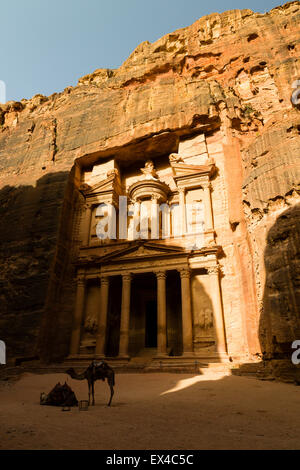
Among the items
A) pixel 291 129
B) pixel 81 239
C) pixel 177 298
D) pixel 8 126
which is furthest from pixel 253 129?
pixel 8 126

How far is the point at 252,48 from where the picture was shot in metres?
22.7

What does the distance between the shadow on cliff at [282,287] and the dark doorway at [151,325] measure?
27.5 ft

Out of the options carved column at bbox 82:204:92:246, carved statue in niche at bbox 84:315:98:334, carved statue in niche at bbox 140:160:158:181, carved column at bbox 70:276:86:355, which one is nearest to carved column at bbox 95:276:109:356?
carved statue in niche at bbox 84:315:98:334

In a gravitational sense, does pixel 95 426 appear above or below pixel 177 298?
below

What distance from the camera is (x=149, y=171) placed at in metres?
22.4

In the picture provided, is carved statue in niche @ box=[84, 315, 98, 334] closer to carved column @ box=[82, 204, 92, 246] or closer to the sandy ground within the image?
carved column @ box=[82, 204, 92, 246]

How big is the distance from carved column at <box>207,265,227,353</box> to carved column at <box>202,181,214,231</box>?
307 centimetres

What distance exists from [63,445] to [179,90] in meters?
24.1

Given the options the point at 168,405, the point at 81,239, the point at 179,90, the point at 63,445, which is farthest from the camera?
the point at 179,90

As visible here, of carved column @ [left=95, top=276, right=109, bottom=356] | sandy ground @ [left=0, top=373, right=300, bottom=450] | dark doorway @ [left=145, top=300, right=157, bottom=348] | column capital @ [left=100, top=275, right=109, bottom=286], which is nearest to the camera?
sandy ground @ [left=0, top=373, right=300, bottom=450]

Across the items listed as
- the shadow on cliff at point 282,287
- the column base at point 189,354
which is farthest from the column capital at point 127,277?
the shadow on cliff at point 282,287

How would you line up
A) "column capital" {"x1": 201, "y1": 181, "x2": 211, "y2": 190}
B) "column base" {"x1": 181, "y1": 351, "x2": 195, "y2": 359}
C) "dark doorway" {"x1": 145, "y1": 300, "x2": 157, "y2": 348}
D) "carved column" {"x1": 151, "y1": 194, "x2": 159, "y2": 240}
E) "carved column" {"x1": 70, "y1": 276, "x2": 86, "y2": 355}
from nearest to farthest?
1. "column base" {"x1": 181, "y1": 351, "x2": 195, "y2": 359}
2. "carved column" {"x1": 70, "y1": 276, "x2": 86, "y2": 355}
3. "dark doorway" {"x1": 145, "y1": 300, "x2": 157, "y2": 348}
4. "column capital" {"x1": 201, "y1": 181, "x2": 211, "y2": 190}
5. "carved column" {"x1": 151, "y1": 194, "x2": 159, "y2": 240}

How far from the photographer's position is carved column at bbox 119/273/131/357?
640 inches

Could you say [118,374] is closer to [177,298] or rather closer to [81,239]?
[177,298]
